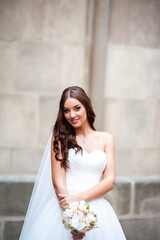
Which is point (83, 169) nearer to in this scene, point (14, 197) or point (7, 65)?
point (14, 197)

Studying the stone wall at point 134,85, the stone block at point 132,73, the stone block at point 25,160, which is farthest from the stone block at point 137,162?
the stone block at point 25,160

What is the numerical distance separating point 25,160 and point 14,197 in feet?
1.71

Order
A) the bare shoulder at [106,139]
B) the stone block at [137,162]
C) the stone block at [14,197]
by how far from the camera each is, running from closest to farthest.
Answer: the bare shoulder at [106,139], the stone block at [14,197], the stone block at [137,162]

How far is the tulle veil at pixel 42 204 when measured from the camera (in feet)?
9.59

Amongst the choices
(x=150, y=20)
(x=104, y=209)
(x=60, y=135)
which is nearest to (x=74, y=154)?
(x=60, y=135)

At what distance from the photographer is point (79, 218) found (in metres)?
2.37

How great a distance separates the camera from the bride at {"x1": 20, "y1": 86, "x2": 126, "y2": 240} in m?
2.83

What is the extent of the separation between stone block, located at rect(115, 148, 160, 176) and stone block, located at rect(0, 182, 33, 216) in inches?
53.7

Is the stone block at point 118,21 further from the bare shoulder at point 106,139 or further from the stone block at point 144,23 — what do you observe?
the bare shoulder at point 106,139

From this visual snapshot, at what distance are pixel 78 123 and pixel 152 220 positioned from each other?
100 inches

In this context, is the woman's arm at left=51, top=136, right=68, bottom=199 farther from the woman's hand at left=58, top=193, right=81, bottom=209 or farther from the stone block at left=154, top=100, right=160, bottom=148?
the stone block at left=154, top=100, right=160, bottom=148

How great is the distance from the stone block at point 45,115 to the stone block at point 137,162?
107 cm

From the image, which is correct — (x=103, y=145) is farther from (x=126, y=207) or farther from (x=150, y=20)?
(x=150, y=20)

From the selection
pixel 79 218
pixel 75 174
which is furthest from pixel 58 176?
pixel 79 218
